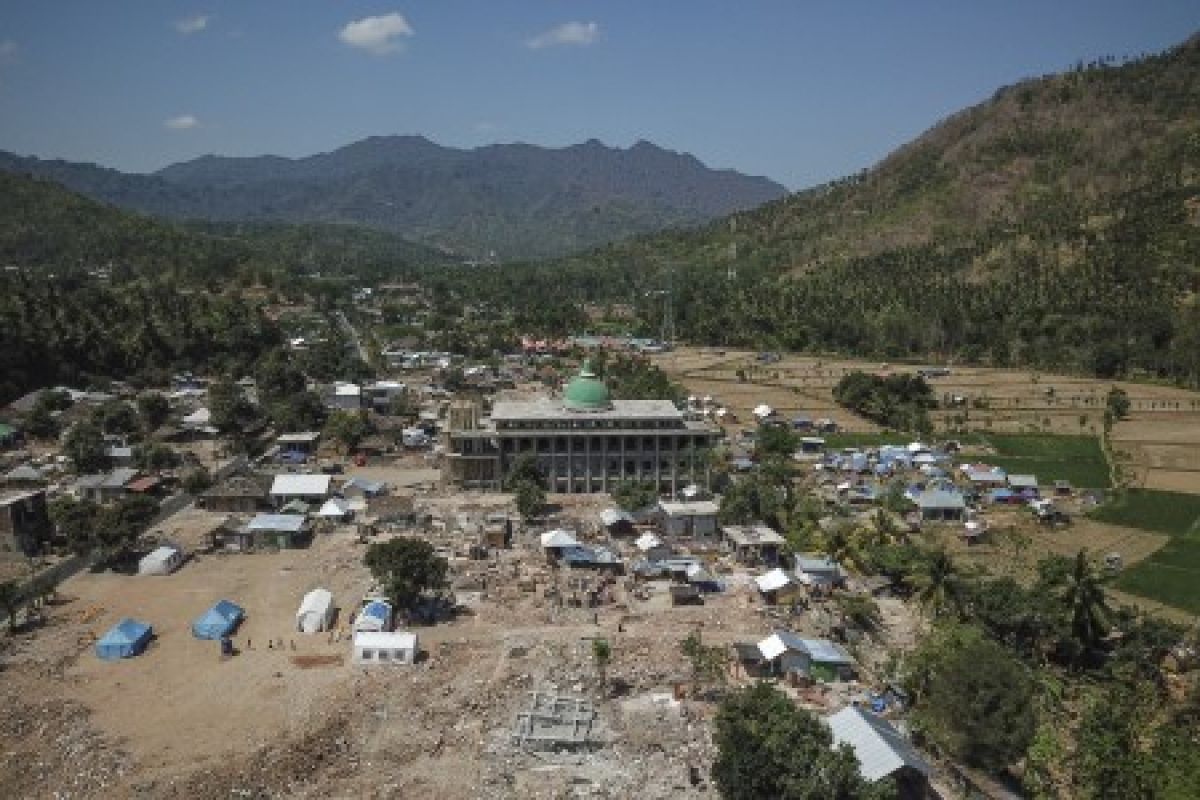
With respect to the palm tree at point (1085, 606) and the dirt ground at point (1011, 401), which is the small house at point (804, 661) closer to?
the palm tree at point (1085, 606)

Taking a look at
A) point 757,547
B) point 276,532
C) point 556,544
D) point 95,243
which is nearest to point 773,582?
point 757,547

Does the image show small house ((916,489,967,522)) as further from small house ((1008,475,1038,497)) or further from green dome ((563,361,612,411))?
green dome ((563,361,612,411))

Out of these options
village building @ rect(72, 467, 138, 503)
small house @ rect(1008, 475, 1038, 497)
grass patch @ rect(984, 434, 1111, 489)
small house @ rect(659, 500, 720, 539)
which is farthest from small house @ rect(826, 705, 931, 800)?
village building @ rect(72, 467, 138, 503)

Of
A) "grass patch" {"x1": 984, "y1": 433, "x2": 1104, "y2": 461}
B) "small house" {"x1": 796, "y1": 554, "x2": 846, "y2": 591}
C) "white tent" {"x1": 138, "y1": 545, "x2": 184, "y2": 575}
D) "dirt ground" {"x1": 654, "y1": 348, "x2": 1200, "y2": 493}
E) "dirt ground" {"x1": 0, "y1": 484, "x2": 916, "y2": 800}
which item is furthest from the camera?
"dirt ground" {"x1": 654, "y1": 348, "x2": 1200, "y2": 493}

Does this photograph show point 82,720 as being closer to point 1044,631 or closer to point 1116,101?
point 1044,631

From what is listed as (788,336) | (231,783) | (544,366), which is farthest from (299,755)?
(788,336)

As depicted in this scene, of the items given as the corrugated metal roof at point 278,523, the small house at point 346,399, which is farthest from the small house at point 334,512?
the small house at point 346,399
